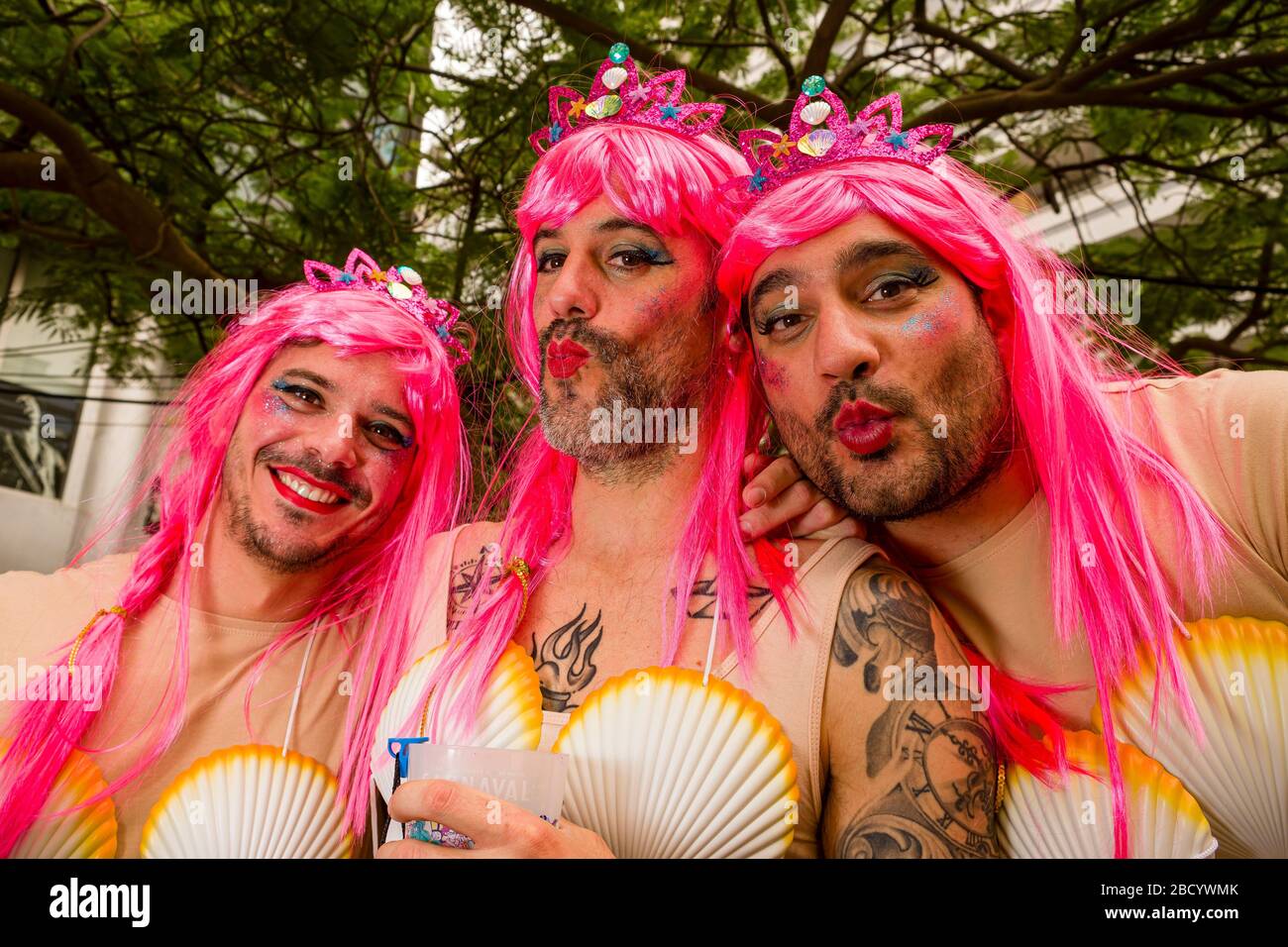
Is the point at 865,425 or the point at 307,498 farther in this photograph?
the point at 307,498

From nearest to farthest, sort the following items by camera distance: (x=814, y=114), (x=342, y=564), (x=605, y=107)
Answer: (x=814, y=114) < (x=605, y=107) < (x=342, y=564)

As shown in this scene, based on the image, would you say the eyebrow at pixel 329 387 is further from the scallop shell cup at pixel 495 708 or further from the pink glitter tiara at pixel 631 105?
the pink glitter tiara at pixel 631 105

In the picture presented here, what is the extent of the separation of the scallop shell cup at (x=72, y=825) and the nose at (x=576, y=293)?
56.4 inches

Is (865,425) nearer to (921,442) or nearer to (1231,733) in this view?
(921,442)

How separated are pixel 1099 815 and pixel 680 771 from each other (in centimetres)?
77

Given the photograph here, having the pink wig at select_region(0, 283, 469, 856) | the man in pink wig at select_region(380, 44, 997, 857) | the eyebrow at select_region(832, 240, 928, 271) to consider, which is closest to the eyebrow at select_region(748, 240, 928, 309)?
the eyebrow at select_region(832, 240, 928, 271)

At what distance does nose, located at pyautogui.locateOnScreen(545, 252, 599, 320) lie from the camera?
1983mm

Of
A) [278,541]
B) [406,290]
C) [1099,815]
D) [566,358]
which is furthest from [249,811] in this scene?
[1099,815]

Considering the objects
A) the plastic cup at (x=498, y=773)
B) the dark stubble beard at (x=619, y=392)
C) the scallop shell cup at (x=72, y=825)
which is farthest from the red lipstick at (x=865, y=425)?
the scallop shell cup at (x=72, y=825)

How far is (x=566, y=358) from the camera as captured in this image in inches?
79.5

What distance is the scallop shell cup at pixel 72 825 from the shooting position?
6.70 feet

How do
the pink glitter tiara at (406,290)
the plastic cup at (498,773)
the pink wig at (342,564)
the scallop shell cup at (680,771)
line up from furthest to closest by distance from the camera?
the pink glitter tiara at (406,290)
the pink wig at (342,564)
the scallop shell cup at (680,771)
the plastic cup at (498,773)

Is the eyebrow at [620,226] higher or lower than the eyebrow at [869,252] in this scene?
higher
